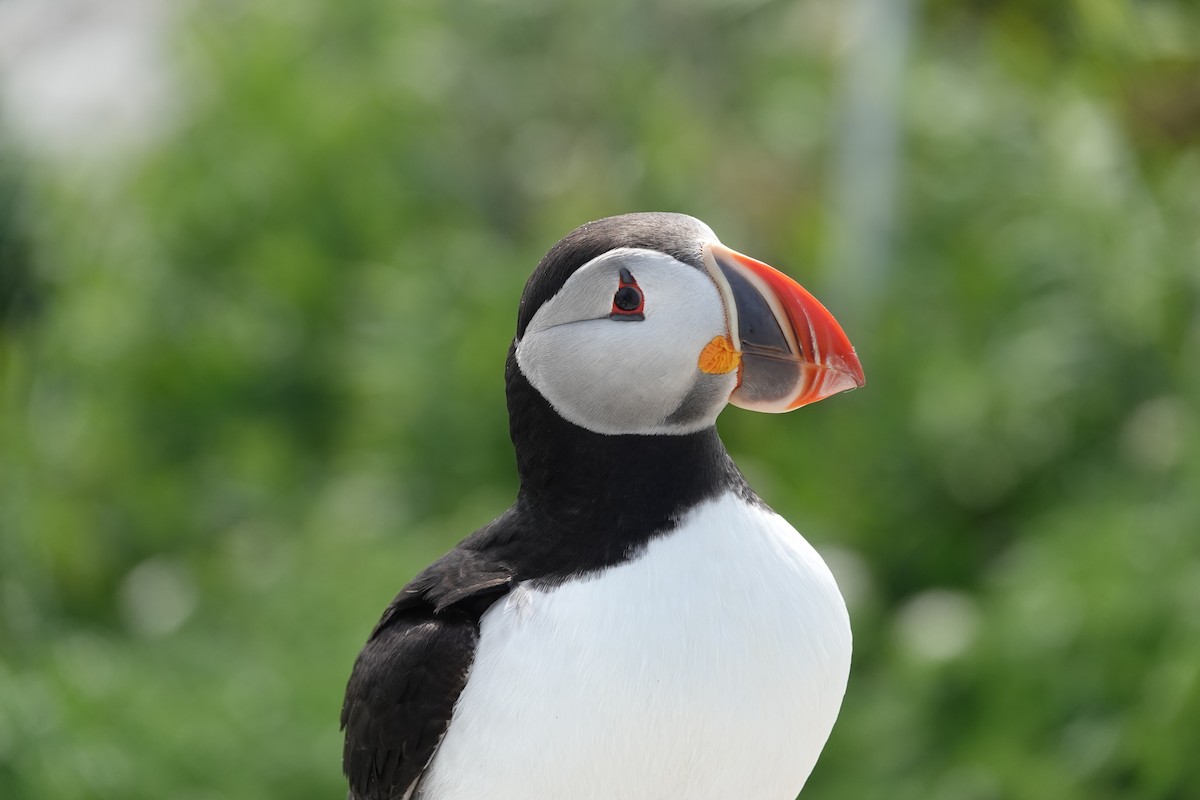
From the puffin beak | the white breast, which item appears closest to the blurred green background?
the white breast

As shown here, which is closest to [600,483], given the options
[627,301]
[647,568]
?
[647,568]

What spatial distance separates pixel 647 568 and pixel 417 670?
1.08 ft

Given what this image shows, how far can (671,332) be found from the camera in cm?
167

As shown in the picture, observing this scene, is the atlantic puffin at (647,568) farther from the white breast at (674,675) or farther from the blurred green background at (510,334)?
the blurred green background at (510,334)

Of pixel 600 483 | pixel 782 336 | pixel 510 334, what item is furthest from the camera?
pixel 510 334

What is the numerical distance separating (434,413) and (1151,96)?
3313 mm

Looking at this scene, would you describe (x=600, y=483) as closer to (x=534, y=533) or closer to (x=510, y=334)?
(x=534, y=533)

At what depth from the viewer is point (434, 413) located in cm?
564

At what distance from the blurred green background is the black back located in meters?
2.33

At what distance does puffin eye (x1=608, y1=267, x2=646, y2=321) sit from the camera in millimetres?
1686

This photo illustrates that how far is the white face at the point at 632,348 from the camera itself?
1670 millimetres

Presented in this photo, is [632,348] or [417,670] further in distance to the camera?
[417,670]

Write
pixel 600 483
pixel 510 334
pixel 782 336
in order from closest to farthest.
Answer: pixel 782 336, pixel 600 483, pixel 510 334

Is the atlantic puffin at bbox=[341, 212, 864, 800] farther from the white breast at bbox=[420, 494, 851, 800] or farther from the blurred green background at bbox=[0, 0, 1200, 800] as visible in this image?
the blurred green background at bbox=[0, 0, 1200, 800]
